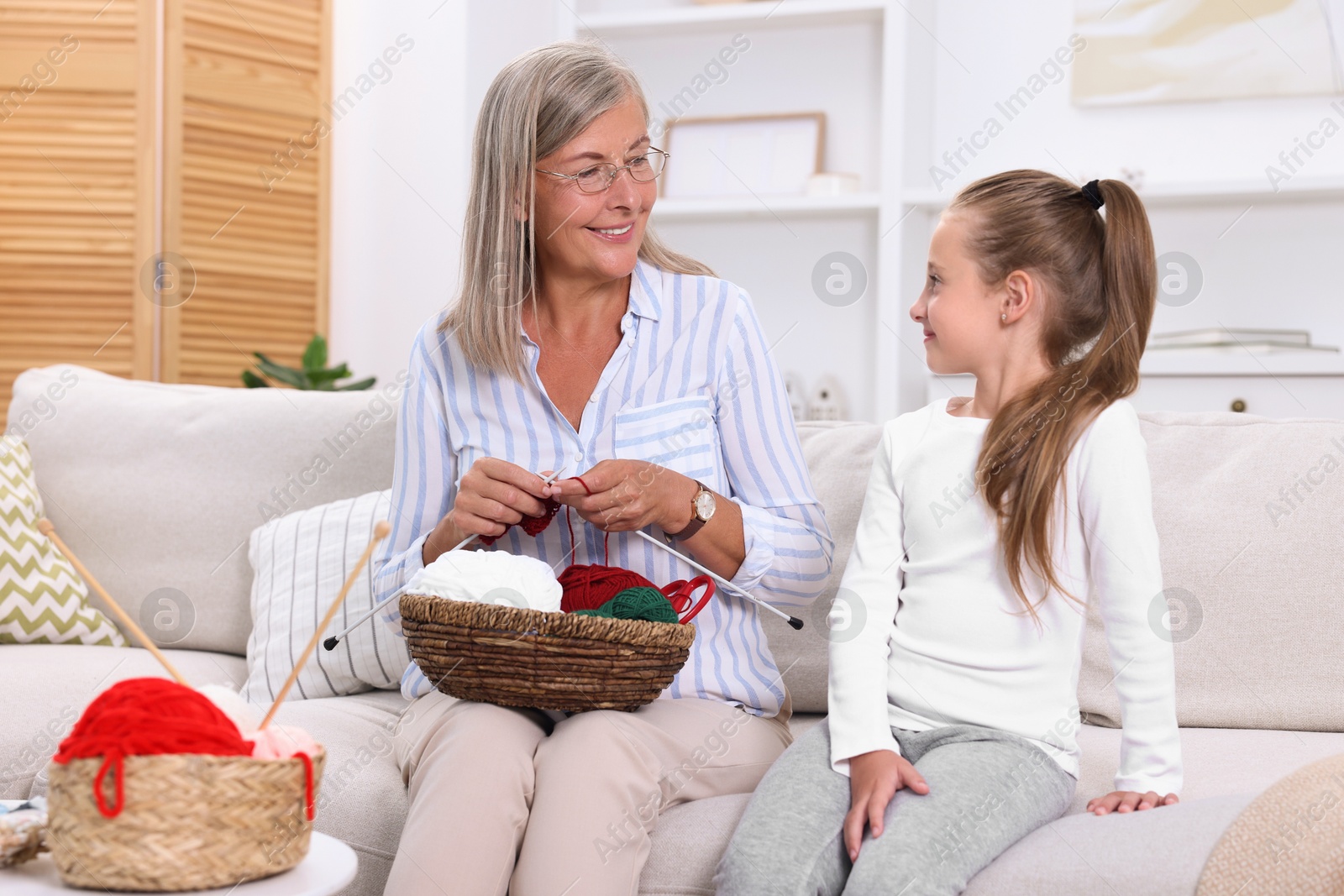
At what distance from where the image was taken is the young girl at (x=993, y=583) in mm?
1137

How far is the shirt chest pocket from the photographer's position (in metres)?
1.46

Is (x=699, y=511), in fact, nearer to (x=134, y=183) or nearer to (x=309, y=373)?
(x=309, y=373)

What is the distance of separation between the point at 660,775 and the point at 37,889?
581 millimetres

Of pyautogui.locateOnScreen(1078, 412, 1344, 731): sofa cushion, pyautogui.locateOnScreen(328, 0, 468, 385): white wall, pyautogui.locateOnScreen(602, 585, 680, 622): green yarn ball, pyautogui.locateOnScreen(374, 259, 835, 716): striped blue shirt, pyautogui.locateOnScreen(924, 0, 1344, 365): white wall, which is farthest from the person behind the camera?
pyautogui.locateOnScreen(328, 0, 468, 385): white wall

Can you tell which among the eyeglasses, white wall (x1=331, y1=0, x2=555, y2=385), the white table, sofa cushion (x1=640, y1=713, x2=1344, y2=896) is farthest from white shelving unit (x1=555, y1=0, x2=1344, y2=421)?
the white table

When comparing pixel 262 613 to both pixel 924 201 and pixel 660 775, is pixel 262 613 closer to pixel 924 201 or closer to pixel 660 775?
pixel 660 775

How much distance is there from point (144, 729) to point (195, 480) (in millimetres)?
1338

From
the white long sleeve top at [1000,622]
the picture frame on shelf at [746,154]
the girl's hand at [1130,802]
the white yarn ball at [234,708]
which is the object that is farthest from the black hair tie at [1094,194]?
the picture frame on shelf at [746,154]

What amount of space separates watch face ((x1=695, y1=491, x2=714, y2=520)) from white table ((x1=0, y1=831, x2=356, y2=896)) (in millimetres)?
559

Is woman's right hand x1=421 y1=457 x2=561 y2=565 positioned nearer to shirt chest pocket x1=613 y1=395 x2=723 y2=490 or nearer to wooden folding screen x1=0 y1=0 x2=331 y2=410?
shirt chest pocket x1=613 y1=395 x2=723 y2=490

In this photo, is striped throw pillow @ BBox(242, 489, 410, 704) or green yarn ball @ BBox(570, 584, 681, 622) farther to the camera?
striped throw pillow @ BBox(242, 489, 410, 704)

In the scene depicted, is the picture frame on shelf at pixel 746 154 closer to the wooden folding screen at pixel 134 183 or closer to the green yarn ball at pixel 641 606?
the wooden folding screen at pixel 134 183

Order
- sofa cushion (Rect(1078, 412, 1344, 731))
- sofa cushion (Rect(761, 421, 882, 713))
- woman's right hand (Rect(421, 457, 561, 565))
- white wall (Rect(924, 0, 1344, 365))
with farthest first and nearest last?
white wall (Rect(924, 0, 1344, 365)), sofa cushion (Rect(761, 421, 882, 713)), sofa cushion (Rect(1078, 412, 1344, 731)), woman's right hand (Rect(421, 457, 561, 565))

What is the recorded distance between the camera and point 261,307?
3.45 metres
